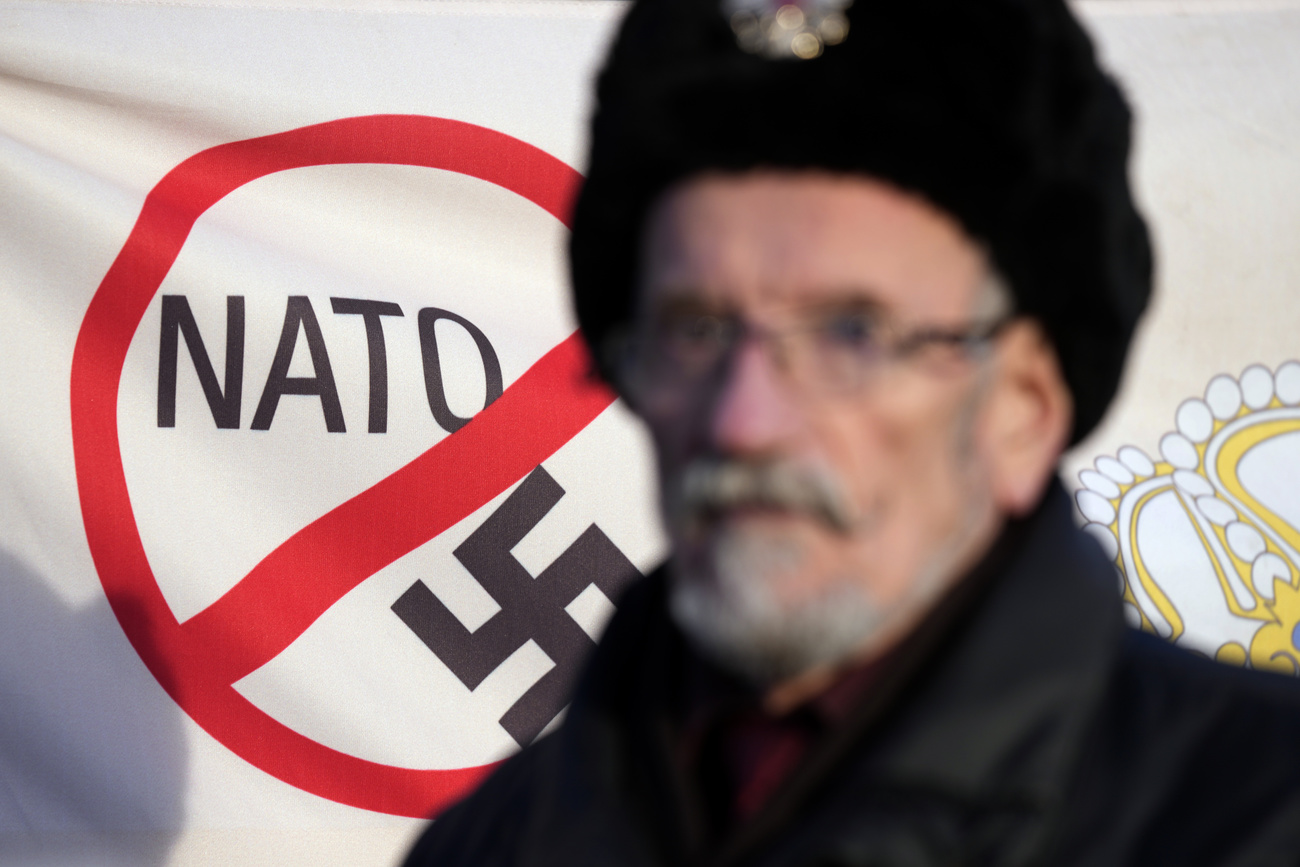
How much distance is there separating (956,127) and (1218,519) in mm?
1901

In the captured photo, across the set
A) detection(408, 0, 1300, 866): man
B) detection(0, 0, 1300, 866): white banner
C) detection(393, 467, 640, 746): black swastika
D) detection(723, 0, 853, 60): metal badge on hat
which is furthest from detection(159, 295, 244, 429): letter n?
detection(723, 0, 853, 60): metal badge on hat

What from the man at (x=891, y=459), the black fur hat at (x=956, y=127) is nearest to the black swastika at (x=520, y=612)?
the man at (x=891, y=459)

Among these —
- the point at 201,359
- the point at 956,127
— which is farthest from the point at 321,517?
the point at 956,127

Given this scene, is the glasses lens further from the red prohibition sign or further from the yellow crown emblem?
the yellow crown emblem

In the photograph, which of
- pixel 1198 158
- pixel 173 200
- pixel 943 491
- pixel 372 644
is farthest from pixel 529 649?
pixel 1198 158

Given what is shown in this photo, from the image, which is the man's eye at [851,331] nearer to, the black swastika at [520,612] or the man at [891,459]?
the man at [891,459]

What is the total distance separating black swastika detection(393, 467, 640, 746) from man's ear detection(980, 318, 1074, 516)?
1.47 m

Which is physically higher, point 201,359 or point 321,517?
point 201,359

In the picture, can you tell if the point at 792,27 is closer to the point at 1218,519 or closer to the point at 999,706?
the point at 999,706

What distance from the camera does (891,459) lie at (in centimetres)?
92

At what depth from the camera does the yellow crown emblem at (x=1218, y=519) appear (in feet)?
8.00

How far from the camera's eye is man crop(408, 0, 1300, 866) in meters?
0.82

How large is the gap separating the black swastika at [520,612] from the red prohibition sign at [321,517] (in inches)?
3.8

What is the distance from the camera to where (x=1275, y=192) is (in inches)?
99.4
